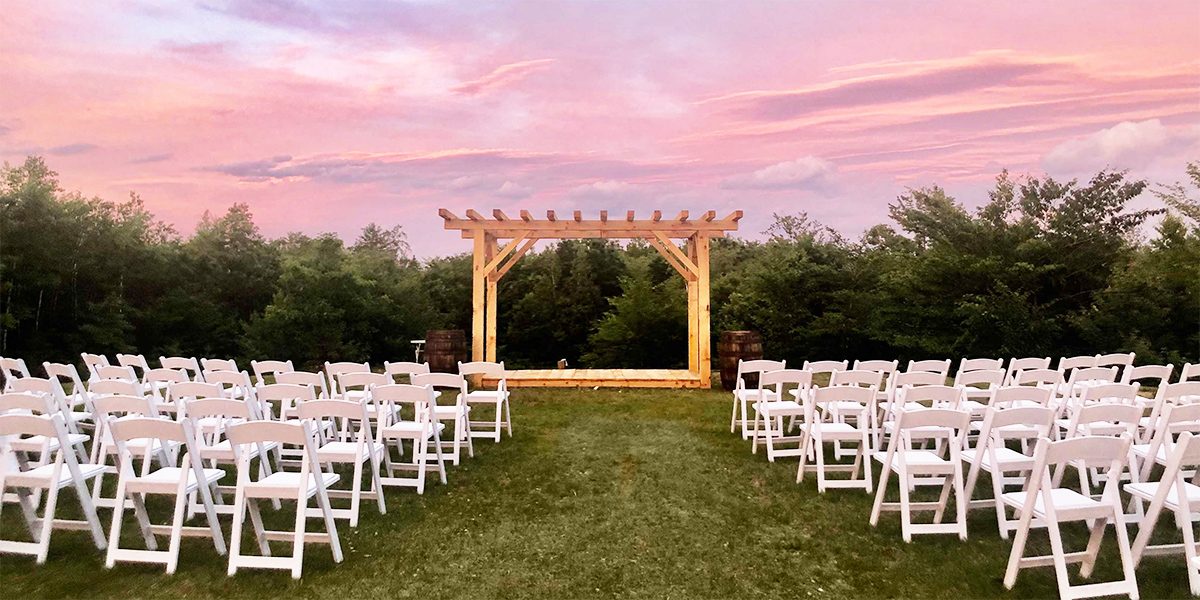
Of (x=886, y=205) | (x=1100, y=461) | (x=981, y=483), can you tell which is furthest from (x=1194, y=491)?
(x=886, y=205)

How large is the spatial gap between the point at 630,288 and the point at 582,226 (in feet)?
13.4

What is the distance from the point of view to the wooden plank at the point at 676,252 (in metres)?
9.97

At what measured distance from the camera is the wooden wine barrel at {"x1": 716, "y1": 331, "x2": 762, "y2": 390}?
9.48 m

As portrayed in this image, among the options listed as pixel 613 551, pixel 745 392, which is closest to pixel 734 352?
pixel 745 392

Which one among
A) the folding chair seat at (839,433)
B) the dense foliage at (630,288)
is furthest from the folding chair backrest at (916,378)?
the dense foliage at (630,288)

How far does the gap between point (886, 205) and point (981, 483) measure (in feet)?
34.8

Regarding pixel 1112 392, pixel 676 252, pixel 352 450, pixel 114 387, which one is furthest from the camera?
pixel 676 252

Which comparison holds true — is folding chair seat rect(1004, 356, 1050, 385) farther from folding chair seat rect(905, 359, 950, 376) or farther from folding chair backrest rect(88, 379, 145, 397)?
folding chair backrest rect(88, 379, 145, 397)

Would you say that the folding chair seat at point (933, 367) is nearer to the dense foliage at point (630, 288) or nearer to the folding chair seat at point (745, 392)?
the folding chair seat at point (745, 392)

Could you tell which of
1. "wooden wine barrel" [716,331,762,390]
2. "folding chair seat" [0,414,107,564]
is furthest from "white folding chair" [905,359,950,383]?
"folding chair seat" [0,414,107,564]

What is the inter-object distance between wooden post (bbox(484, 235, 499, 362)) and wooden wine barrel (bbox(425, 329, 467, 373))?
1.26ft

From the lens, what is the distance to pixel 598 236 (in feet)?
33.5

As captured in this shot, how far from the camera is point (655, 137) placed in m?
14.8

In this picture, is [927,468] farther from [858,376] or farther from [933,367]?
[933,367]
